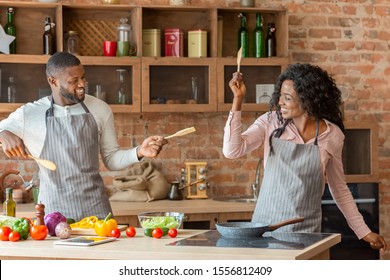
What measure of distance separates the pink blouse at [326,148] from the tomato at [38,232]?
1005 mm

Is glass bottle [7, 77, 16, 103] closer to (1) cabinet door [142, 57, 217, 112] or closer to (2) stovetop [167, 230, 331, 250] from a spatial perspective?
(1) cabinet door [142, 57, 217, 112]

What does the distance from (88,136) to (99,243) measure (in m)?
0.95

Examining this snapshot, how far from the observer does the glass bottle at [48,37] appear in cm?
570

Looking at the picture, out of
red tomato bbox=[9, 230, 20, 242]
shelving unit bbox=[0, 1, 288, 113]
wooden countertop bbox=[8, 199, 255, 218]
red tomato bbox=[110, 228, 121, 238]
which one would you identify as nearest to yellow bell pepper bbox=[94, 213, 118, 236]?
red tomato bbox=[110, 228, 121, 238]

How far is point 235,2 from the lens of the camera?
6258 millimetres

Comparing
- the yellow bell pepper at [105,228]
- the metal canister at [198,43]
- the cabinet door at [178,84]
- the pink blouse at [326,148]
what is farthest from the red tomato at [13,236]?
the metal canister at [198,43]

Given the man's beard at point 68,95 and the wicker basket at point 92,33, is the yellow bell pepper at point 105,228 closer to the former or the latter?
the man's beard at point 68,95

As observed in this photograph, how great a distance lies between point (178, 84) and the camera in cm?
591

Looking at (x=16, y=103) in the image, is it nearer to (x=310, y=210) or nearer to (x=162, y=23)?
(x=162, y=23)

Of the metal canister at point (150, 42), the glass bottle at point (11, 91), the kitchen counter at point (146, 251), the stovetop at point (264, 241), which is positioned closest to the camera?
the kitchen counter at point (146, 251)

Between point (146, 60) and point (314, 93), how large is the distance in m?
2.01

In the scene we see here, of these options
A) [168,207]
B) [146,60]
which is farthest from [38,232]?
[146,60]

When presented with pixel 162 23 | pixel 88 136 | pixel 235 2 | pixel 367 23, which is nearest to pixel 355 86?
pixel 367 23
